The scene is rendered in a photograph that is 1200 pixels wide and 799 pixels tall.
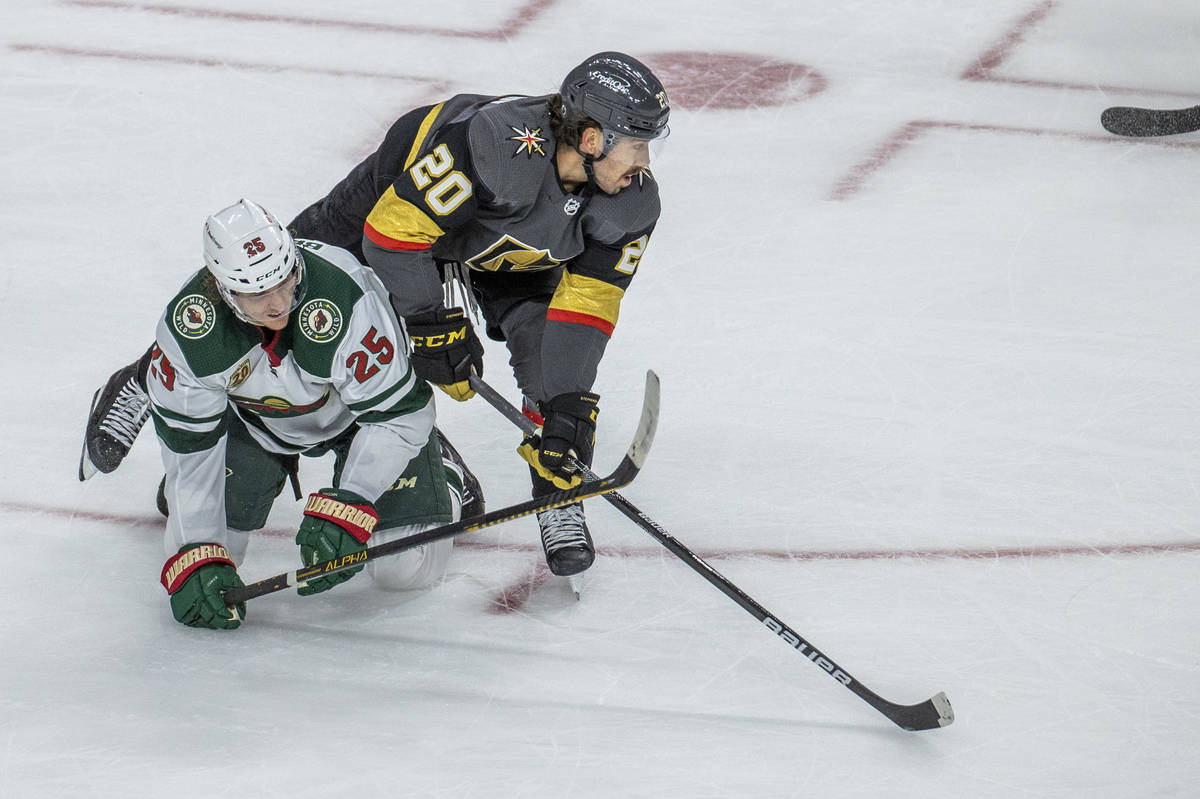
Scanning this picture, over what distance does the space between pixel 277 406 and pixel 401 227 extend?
0.43m

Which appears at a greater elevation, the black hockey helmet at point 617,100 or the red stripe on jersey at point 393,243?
the black hockey helmet at point 617,100

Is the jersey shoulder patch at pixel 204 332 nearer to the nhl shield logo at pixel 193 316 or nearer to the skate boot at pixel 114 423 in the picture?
the nhl shield logo at pixel 193 316

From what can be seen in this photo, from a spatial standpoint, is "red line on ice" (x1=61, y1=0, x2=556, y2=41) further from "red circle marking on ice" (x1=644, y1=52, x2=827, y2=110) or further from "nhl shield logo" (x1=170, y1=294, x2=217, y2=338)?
"nhl shield logo" (x1=170, y1=294, x2=217, y2=338)

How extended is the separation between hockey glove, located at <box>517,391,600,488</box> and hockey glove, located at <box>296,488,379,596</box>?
391mm

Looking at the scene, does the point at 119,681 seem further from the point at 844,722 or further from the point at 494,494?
the point at 844,722

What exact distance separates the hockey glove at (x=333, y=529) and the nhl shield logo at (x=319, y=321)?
11.7 inches

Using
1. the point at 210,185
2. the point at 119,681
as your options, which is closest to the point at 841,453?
the point at 119,681

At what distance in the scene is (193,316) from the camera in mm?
2648

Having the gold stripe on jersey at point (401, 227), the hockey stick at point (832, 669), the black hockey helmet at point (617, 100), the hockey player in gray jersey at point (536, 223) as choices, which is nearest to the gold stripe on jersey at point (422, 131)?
the hockey player in gray jersey at point (536, 223)

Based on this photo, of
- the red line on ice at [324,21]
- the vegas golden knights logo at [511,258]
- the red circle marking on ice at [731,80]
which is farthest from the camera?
the red line on ice at [324,21]

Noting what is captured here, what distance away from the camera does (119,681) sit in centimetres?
273

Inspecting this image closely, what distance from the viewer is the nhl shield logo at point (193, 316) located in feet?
8.68

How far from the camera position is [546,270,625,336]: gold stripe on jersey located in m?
3.06

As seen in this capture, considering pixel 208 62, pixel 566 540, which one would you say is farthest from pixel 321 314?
pixel 208 62
